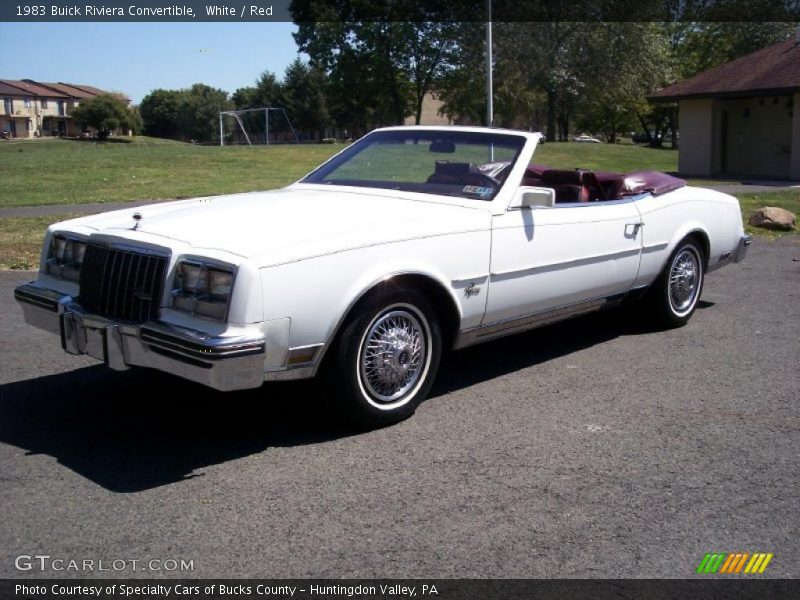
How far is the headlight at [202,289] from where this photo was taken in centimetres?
405

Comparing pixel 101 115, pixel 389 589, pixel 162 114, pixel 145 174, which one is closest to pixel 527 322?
pixel 389 589

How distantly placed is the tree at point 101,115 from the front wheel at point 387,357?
74128 millimetres

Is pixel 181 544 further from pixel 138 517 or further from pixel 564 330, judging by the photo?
pixel 564 330

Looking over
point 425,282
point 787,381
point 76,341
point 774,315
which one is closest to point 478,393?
point 425,282

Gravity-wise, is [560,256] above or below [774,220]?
above

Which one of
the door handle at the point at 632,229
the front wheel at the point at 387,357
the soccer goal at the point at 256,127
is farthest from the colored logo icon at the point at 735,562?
the soccer goal at the point at 256,127

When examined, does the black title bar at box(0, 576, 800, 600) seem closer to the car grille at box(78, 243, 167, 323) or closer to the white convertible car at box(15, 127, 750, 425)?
the white convertible car at box(15, 127, 750, 425)

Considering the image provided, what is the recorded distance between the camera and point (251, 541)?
3400mm

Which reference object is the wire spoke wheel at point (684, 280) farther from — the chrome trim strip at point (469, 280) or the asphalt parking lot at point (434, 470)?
the chrome trim strip at point (469, 280)

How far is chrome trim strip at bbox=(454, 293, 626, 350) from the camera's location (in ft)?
17.0

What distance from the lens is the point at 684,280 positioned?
6.96m

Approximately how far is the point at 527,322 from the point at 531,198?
812mm

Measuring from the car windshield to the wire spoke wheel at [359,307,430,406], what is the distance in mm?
1053

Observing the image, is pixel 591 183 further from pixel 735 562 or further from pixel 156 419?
pixel 735 562
